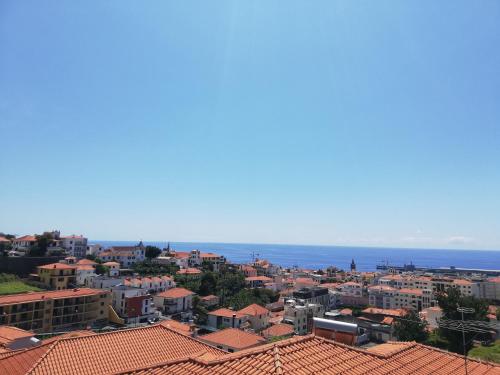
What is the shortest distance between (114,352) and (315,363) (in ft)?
24.2

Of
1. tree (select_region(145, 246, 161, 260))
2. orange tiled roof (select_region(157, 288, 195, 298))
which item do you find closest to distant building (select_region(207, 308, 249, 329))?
orange tiled roof (select_region(157, 288, 195, 298))

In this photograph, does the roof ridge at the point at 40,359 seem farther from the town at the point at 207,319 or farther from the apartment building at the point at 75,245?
the apartment building at the point at 75,245

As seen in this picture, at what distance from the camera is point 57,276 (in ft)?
162

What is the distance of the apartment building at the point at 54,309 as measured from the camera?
115 ft

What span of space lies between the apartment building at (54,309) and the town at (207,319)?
110 millimetres

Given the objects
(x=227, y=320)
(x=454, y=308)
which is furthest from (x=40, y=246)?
(x=454, y=308)

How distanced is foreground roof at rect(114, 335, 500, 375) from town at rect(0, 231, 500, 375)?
0.03 meters

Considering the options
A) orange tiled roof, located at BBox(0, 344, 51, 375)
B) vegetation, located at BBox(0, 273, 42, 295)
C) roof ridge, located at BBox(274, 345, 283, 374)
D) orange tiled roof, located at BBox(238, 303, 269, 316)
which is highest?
roof ridge, located at BBox(274, 345, 283, 374)

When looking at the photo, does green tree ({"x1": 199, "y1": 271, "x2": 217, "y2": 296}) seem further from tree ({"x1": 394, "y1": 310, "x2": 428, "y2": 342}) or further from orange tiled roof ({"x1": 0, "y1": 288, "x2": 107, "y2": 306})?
tree ({"x1": 394, "y1": 310, "x2": 428, "y2": 342})

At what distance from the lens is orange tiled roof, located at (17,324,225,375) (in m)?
9.75

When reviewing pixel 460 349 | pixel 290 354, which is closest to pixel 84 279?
pixel 460 349

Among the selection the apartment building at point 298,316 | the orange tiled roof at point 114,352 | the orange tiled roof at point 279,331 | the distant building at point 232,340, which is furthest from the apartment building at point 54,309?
the orange tiled roof at point 114,352

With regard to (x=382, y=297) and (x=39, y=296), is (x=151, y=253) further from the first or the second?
(x=382, y=297)

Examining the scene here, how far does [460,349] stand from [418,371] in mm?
36087
